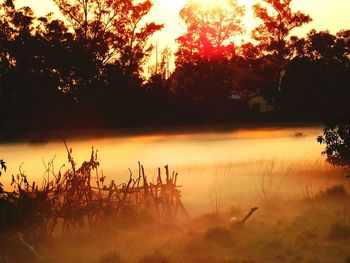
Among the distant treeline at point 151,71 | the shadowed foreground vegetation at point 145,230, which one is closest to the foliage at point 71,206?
the shadowed foreground vegetation at point 145,230

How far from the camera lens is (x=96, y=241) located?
40.2 ft

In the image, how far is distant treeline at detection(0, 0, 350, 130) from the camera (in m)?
45.2

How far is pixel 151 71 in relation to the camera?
54188 millimetres

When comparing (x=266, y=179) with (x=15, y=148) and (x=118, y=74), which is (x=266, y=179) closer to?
(x=15, y=148)

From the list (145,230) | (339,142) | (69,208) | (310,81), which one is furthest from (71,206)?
(310,81)

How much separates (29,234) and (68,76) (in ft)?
116

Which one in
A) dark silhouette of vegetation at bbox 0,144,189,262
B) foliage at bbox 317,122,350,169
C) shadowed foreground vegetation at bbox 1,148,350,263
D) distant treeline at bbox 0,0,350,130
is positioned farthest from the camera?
distant treeline at bbox 0,0,350,130

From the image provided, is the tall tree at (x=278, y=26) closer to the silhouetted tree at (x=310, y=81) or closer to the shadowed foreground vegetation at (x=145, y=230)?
the silhouetted tree at (x=310, y=81)

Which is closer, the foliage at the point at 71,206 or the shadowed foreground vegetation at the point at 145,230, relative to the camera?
the shadowed foreground vegetation at the point at 145,230

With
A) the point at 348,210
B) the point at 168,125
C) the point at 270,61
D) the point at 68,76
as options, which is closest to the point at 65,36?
the point at 68,76

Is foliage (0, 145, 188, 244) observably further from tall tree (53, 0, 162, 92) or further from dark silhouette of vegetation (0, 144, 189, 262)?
tall tree (53, 0, 162, 92)

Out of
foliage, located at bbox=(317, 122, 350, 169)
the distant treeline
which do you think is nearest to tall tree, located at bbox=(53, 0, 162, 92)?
the distant treeline

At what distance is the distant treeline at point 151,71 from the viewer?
45219mm

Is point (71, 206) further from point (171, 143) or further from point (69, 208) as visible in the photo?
point (171, 143)
